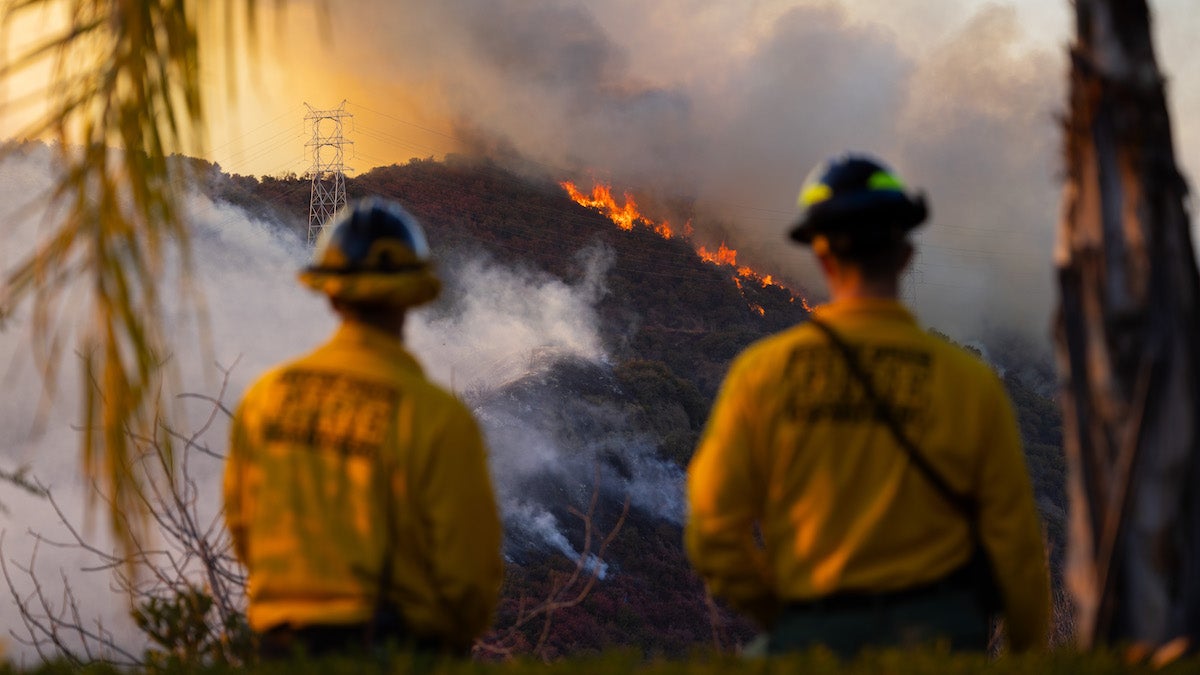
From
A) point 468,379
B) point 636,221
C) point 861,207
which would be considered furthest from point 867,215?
point 636,221

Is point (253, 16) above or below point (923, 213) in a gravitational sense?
above

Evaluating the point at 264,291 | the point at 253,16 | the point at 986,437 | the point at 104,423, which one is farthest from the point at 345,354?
the point at 264,291

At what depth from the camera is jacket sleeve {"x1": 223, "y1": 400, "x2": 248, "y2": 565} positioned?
2.86 meters

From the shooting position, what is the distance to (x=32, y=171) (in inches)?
2061

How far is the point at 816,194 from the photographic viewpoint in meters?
2.82

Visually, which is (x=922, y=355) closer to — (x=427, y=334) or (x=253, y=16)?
(x=253, y=16)

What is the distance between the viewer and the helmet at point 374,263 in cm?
287

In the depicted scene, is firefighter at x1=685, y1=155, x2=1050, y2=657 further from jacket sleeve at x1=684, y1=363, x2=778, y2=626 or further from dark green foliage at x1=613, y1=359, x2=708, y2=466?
dark green foliage at x1=613, y1=359, x2=708, y2=466

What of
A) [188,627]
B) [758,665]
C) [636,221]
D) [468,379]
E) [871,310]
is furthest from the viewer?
[636,221]

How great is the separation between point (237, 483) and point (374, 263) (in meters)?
0.63

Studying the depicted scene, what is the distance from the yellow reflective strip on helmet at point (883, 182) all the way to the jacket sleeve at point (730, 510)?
529 millimetres

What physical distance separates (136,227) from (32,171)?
55.4m

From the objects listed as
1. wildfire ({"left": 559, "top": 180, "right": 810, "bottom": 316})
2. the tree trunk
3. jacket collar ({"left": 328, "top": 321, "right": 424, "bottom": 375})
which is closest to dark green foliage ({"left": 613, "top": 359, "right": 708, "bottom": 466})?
wildfire ({"left": 559, "top": 180, "right": 810, "bottom": 316})

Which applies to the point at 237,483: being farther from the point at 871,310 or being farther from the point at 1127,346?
the point at 1127,346
